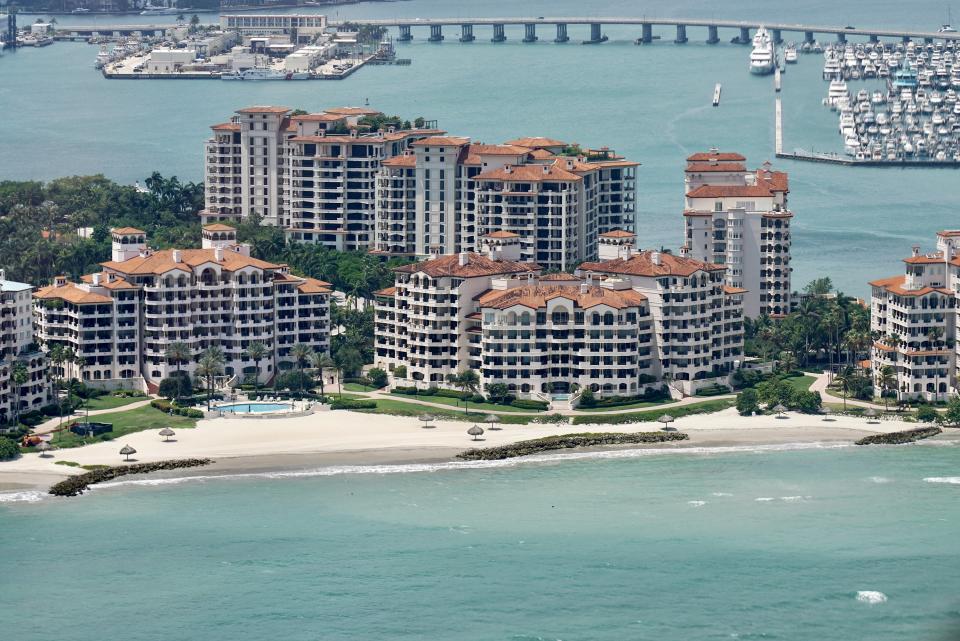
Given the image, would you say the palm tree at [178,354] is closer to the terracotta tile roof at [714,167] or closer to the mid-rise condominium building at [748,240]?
the mid-rise condominium building at [748,240]

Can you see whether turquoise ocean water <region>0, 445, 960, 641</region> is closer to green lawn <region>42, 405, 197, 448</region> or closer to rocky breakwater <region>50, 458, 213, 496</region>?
rocky breakwater <region>50, 458, 213, 496</region>

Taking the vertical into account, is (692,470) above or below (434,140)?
below

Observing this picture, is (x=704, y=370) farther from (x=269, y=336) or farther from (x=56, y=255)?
(x=56, y=255)

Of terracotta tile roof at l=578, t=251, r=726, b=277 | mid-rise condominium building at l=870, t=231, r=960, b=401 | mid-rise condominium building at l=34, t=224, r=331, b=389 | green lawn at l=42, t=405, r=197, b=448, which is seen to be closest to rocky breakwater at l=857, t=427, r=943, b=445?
mid-rise condominium building at l=870, t=231, r=960, b=401

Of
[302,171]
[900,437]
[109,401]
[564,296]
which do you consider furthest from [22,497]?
[302,171]

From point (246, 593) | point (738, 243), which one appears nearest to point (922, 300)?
point (738, 243)

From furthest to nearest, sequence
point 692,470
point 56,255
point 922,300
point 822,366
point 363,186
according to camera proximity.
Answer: point 363,186, point 56,255, point 822,366, point 922,300, point 692,470

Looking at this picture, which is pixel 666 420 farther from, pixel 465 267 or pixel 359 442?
pixel 359 442

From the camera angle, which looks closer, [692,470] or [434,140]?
[692,470]
